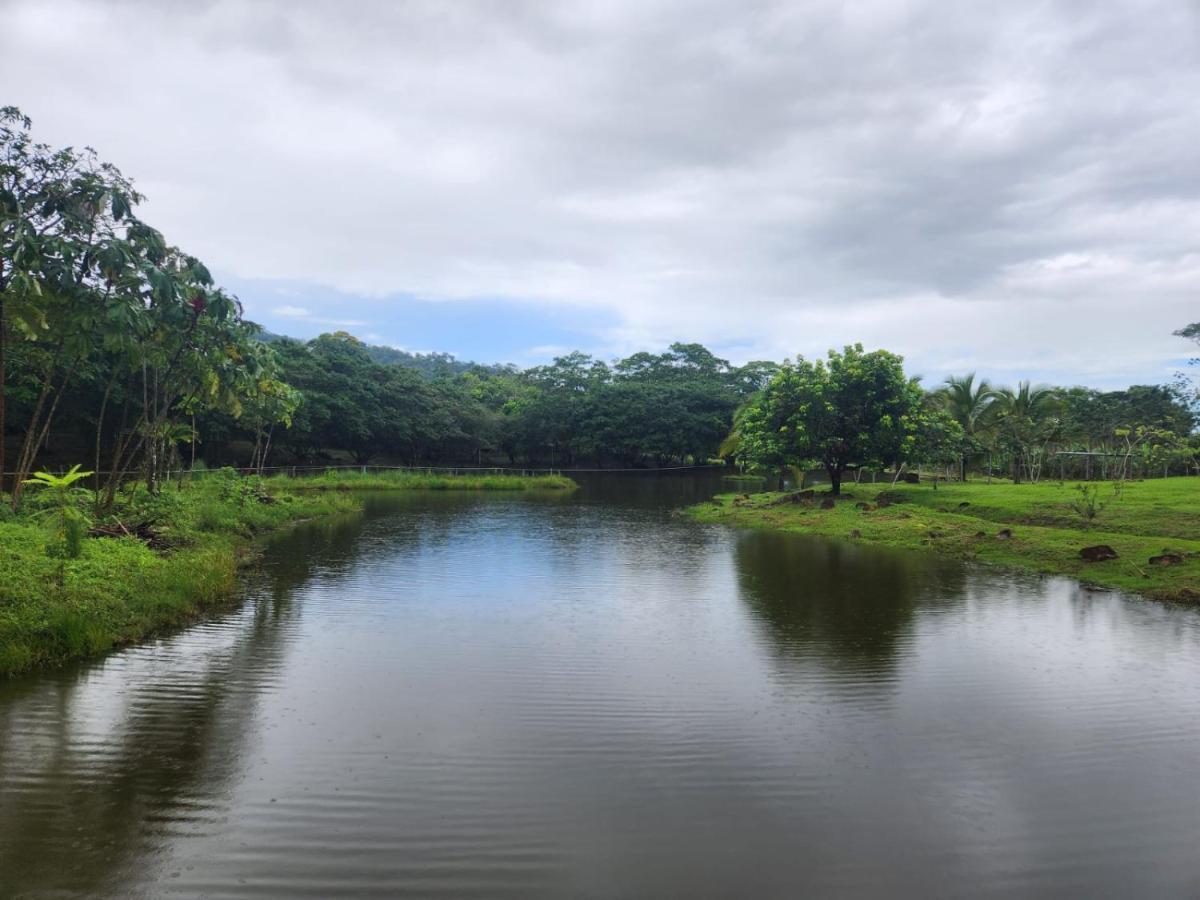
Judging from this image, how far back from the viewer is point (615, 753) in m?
6.85

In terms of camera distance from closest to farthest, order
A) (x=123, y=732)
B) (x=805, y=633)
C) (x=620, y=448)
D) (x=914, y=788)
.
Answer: (x=914, y=788) < (x=123, y=732) < (x=805, y=633) < (x=620, y=448)

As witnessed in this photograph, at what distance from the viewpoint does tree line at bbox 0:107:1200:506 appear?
13109 millimetres

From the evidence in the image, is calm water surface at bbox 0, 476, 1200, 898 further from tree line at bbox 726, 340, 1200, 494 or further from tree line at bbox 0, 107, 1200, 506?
tree line at bbox 726, 340, 1200, 494

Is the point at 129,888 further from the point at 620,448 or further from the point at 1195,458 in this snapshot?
the point at 620,448

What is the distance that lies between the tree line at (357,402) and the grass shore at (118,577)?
171 cm

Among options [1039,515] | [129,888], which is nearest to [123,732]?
[129,888]

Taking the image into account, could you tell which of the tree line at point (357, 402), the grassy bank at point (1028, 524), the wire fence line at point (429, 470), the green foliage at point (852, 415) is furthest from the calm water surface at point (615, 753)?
the wire fence line at point (429, 470)

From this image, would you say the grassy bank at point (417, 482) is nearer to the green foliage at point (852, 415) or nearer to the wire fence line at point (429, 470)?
the wire fence line at point (429, 470)

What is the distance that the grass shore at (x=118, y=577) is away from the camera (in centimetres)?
889

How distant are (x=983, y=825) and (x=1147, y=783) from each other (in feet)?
6.42

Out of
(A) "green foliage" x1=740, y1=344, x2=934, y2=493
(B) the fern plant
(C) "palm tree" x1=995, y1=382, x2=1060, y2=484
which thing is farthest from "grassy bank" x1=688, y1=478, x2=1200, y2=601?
(B) the fern plant

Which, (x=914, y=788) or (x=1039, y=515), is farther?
(x=1039, y=515)

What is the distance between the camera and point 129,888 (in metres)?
4.57

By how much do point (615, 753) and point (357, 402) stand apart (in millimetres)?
48603
